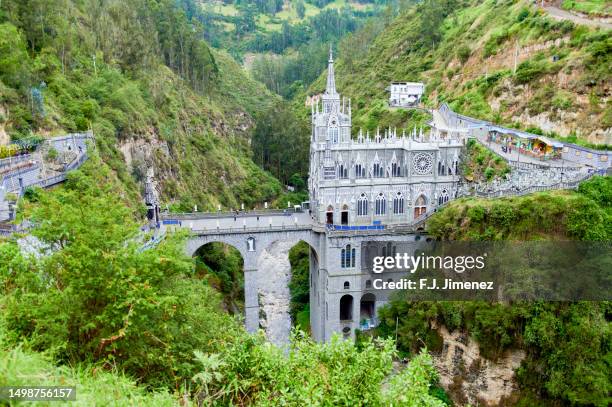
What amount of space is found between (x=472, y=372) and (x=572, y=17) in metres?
48.7

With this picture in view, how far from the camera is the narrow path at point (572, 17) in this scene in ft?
210

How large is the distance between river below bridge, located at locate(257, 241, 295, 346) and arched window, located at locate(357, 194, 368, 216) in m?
14.5

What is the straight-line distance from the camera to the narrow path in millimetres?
64100

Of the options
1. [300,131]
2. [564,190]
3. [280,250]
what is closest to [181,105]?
[300,131]

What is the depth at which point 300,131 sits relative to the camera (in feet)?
307

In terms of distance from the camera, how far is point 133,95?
72.2m

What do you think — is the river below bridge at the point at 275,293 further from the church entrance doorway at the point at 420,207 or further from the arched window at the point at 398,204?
the church entrance doorway at the point at 420,207

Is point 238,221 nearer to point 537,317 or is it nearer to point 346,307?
point 346,307

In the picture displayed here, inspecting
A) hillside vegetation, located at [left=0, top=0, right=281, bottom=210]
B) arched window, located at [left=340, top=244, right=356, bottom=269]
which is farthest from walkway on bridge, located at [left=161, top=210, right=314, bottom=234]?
→ hillside vegetation, located at [left=0, top=0, right=281, bottom=210]

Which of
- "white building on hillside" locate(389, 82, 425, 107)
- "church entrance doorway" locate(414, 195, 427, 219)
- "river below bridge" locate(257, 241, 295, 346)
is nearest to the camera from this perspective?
"church entrance doorway" locate(414, 195, 427, 219)

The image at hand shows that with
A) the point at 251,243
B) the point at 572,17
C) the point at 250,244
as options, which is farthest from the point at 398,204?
the point at 572,17

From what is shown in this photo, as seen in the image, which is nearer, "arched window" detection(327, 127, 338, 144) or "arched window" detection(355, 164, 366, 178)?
"arched window" detection(327, 127, 338, 144)

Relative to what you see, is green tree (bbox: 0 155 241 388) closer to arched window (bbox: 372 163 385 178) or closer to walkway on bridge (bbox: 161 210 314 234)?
walkway on bridge (bbox: 161 210 314 234)

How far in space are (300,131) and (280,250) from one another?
872 inches
